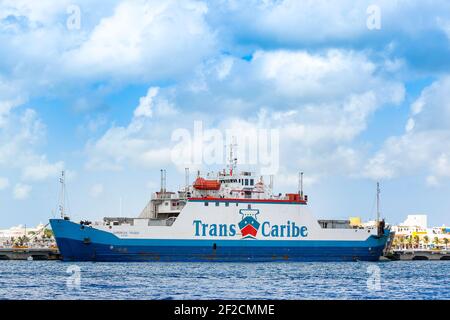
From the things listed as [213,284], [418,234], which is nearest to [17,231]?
[418,234]

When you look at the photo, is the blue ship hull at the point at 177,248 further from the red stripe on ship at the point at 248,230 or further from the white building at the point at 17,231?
the white building at the point at 17,231

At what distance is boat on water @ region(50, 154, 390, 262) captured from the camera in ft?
187

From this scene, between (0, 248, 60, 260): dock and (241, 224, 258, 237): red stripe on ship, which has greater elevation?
(241, 224, 258, 237): red stripe on ship

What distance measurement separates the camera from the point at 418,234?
138 metres

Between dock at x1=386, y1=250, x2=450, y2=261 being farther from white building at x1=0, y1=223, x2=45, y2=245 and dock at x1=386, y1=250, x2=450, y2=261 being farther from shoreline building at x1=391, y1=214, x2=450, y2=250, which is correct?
white building at x1=0, y1=223, x2=45, y2=245

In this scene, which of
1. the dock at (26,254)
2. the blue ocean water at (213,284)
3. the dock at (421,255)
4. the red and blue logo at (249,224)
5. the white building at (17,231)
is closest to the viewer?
the blue ocean water at (213,284)

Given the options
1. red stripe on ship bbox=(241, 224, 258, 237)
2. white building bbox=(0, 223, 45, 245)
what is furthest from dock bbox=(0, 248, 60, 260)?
white building bbox=(0, 223, 45, 245)

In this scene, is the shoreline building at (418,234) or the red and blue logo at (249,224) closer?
the red and blue logo at (249,224)

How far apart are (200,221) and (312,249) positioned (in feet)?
30.4

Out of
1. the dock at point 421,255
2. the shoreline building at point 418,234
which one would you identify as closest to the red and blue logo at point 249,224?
the dock at point 421,255

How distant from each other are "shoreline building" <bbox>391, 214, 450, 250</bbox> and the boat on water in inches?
2369

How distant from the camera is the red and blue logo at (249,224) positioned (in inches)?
2346

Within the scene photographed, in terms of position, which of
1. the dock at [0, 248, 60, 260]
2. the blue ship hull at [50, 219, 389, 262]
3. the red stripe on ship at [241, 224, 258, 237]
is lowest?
the dock at [0, 248, 60, 260]
